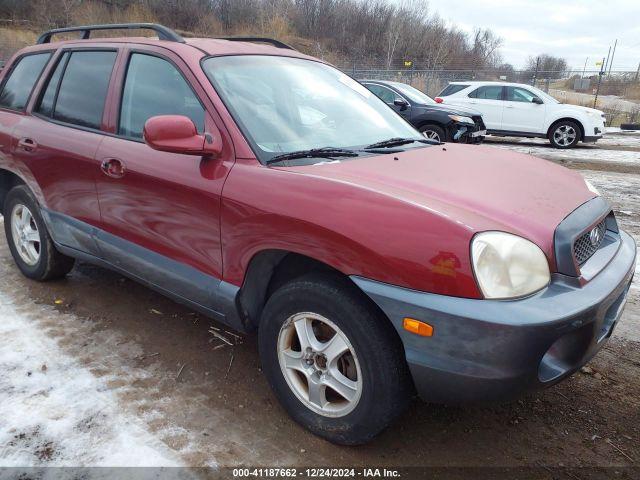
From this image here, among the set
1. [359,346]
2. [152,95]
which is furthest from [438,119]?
[359,346]

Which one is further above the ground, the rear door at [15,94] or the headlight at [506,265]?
the rear door at [15,94]

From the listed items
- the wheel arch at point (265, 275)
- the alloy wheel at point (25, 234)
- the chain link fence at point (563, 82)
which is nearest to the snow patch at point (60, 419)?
the wheel arch at point (265, 275)

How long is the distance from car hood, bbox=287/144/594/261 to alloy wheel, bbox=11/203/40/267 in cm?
264

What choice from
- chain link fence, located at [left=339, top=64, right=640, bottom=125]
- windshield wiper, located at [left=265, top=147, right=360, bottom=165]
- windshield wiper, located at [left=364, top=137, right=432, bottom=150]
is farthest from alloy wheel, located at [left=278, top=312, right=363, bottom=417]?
chain link fence, located at [left=339, top=64, right=640, bottom=125]

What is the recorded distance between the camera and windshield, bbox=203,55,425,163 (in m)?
2.48

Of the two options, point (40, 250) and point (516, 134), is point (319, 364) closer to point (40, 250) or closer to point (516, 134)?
point (40, 250)

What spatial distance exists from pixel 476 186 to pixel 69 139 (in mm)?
2603

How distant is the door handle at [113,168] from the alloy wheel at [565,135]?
40.9 feet

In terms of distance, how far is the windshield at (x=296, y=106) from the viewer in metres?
2.48

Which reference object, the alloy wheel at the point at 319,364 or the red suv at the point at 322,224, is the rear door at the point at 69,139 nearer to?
the red suv at the point at 322,224

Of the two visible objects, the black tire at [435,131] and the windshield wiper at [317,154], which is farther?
the black tire at [435,131]

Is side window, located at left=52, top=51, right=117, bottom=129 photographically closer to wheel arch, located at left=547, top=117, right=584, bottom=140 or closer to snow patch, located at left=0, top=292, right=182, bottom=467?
snow patch, located at left=0, top=292, right=182, bottom=467

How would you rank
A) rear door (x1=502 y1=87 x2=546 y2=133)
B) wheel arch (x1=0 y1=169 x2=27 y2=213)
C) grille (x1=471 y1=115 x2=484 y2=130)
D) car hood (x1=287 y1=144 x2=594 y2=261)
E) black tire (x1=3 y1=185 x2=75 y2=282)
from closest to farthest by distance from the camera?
car hood (x1=287 y1=144 x2=594 y2=261) < black tire (x1=3 y1=185 x2=75 y2=282) < wheel arch (x1=0 y1=169 x2=27 y2=213) < grille (x1=471 y1=115 x2=484 y2=130) < rear door (x1=502 y1=87 x2=546 y2=133)

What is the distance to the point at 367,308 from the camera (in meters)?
1.96
